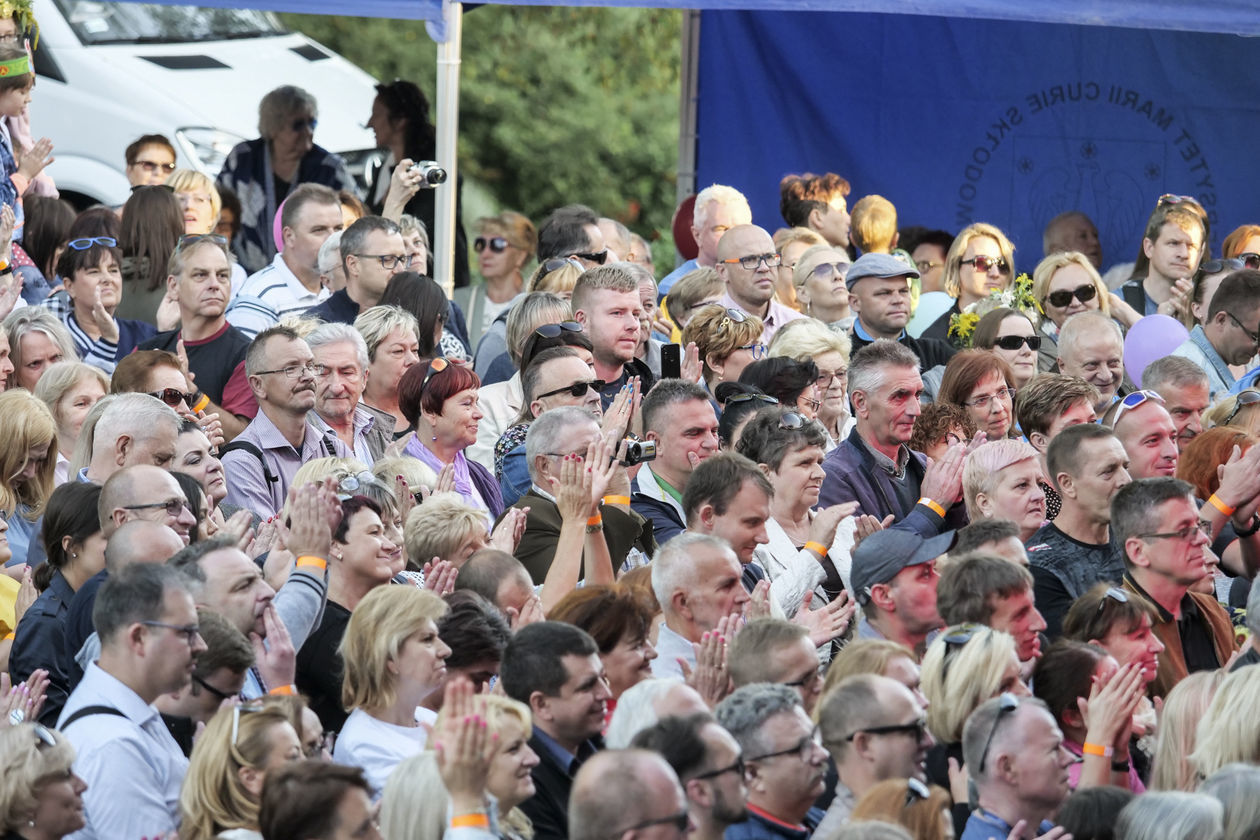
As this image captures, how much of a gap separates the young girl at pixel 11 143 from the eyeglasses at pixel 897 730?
18.5 feet

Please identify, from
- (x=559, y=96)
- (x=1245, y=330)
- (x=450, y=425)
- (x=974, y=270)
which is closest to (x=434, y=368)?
(x=450, y=425)

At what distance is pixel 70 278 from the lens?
28.4ft

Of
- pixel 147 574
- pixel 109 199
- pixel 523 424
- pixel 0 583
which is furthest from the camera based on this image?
pixel 109 199

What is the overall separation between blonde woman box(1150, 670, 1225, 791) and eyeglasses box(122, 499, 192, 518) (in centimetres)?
290

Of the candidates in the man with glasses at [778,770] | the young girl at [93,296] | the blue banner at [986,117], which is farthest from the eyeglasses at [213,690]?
the blue banner at [986,117]

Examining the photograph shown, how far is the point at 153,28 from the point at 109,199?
4.72ft

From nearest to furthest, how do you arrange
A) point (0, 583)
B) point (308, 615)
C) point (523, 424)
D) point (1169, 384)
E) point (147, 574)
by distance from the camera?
point (147, 574)
point (308, 615)
point (0, 583)
point (523, 424)
point (1169, 384)

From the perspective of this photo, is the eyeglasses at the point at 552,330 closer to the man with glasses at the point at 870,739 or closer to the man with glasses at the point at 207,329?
the man with glasses at the point at 207,329

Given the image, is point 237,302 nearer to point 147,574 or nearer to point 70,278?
point 70,278

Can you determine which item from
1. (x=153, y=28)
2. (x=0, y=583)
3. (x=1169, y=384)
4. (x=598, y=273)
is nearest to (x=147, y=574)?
(x=0, y=583)

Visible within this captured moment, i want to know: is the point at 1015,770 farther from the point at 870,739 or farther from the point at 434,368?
the point at 434,368

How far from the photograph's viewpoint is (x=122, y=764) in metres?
4.71

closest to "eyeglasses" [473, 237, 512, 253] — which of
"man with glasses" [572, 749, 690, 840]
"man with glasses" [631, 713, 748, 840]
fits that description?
"man with glasses" [631, 713, 748, 840]

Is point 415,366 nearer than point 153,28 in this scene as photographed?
Yes
